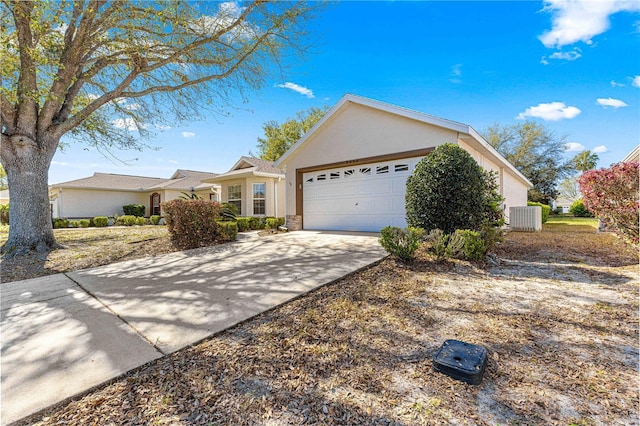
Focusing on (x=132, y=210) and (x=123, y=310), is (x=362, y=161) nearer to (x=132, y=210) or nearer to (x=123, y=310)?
(x=123, y=310)

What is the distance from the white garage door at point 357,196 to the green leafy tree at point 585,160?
31.0 m

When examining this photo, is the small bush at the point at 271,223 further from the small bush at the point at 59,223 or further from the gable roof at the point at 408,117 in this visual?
the small bush at the point at 59,223

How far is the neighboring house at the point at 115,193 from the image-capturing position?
20266mm

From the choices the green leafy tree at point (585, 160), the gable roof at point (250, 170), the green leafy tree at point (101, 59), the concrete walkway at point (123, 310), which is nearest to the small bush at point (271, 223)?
the gable roof at point (250, 170)

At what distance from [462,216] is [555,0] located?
5.34 meters

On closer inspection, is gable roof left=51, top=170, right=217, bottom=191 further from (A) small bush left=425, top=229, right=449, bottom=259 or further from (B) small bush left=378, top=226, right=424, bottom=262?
(A) small bush left=425, top=229, right=449, bottom=259

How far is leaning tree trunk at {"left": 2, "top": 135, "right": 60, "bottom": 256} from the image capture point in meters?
6.91

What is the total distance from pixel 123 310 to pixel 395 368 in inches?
120

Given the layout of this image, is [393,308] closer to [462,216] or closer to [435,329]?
[435,329]

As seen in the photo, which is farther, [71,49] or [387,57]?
[387,57]

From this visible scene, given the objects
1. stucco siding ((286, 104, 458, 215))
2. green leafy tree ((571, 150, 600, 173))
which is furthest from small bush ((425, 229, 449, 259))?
green leafy tree ((571, 150, 600, 173))

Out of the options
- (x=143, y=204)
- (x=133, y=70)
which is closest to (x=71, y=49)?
(x=133, y=70)

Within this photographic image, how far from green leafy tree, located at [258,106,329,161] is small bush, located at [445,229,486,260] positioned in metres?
23.9

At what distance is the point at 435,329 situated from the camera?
9.12 ft
